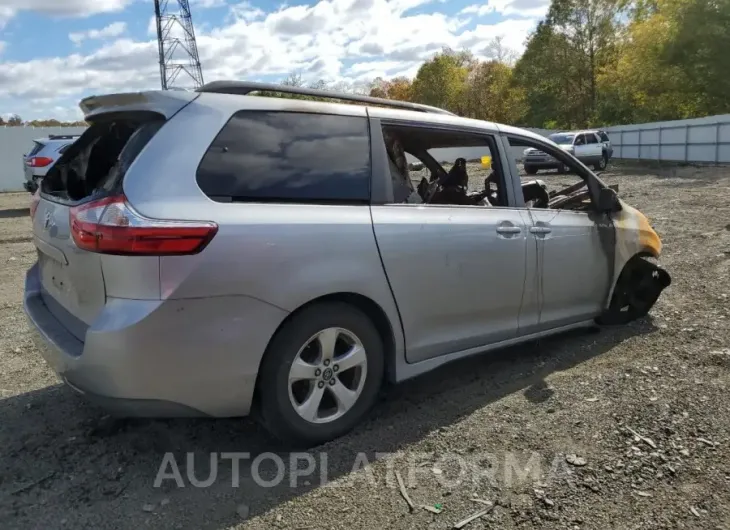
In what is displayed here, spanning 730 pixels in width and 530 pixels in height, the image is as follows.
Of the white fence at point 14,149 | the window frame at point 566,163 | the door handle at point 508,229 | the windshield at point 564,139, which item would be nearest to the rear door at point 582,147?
the windshield at point 564,139

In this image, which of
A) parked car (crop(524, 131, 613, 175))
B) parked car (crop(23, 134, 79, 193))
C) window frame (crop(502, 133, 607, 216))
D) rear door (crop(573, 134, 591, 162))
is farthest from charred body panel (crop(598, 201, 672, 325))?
rear door (crop(573, 134, 591, 162))

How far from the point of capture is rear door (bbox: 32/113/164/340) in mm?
2902

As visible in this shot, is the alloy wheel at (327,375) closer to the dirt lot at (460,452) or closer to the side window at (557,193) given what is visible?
the dirt lot at (460,452)

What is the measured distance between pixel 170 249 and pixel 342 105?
136 cm

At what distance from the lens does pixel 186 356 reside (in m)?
2.78

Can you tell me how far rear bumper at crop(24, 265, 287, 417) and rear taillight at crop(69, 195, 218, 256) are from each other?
22 cm

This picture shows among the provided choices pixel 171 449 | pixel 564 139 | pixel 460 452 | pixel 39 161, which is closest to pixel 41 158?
pixel 39 161

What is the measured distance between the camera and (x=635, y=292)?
5.28 meters

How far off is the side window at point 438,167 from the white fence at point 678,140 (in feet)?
84.9

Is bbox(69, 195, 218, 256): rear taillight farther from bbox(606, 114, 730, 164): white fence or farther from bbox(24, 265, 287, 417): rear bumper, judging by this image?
bbox(606, 114, 730, 164): white fence

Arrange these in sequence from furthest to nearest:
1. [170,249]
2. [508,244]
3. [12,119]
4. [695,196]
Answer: [12,119], [695,196], [508,244], [170,249]

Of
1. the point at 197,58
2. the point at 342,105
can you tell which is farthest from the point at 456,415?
the point at 197,58

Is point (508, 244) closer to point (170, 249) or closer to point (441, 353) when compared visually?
point (441, 353)

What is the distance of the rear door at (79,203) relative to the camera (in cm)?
290
